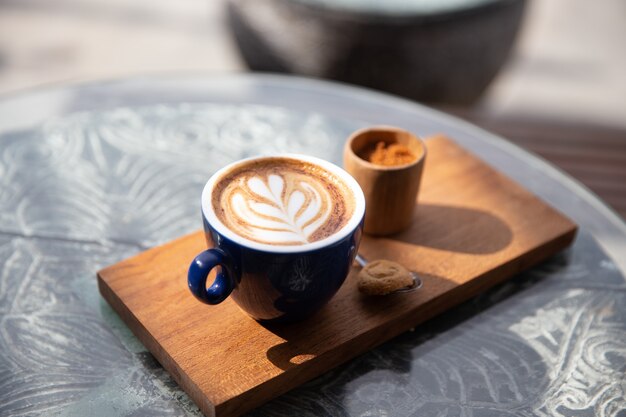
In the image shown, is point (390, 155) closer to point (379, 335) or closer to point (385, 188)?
point (385, 188)

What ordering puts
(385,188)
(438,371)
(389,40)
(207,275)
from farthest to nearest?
(389,40), (385,188), (438,371), (207,275)

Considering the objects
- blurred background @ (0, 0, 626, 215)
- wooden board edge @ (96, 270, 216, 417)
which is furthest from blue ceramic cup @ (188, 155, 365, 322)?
blurred background @ (0, 0, 626, 215)

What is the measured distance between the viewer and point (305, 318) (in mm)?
1055

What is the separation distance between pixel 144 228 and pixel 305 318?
341 mm

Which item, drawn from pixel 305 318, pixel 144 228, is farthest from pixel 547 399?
pixel 144 228

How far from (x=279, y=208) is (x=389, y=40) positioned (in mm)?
1516

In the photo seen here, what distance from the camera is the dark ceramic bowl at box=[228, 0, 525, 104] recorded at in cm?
238

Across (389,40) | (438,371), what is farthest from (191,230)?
(389,40)

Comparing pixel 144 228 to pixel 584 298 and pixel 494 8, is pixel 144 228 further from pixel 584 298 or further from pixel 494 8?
pixel 494 8

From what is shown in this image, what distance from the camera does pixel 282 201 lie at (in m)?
1.03

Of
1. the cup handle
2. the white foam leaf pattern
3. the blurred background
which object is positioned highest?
the white foam leaf pattern

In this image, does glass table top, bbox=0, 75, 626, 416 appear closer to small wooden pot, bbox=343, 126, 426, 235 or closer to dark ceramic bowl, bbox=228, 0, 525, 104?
small wooden pot, bbox=343, 126, 426, 235

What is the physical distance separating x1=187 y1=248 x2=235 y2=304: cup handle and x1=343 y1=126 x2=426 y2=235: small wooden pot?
0.94ft

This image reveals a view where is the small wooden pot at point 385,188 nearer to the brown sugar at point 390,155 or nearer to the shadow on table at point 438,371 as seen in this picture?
the brown sugar at point 390,155
